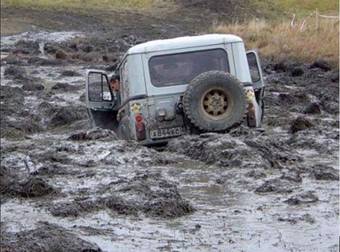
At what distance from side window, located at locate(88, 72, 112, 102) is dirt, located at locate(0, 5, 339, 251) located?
2.66 feet

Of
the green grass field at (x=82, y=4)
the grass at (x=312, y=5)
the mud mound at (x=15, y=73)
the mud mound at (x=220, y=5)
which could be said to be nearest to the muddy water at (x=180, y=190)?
the mud mound at (x=15, y=73)

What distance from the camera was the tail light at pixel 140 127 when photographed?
11000 millimetres

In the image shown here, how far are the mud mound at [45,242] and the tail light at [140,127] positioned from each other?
4324 millimetres

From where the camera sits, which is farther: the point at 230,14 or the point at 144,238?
the point at 230,14

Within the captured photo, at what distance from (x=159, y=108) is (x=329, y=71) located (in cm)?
1302

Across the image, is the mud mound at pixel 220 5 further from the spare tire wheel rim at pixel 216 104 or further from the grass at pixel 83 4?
the spare tire wheel rim at pixel 216 104

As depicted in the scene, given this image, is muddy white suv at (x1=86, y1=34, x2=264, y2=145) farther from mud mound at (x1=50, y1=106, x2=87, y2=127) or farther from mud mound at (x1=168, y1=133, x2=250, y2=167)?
mud mound at (x1=50, y1=106, x2=87, y2=127)

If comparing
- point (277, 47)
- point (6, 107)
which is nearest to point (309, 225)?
point (6, 107)

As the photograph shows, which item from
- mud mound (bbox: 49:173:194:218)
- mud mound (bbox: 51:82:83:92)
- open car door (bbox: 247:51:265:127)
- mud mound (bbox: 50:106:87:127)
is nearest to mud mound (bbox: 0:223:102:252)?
mud mound (bbox: 49:173:194:218)

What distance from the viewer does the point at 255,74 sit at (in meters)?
Result: 12.1

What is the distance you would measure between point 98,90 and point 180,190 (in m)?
4.97

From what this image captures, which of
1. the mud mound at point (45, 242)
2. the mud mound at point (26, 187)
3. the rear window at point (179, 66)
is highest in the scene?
the rear window at point (179, 66)

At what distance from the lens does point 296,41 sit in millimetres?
28516

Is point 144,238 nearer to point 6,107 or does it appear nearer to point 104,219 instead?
point 104,219
